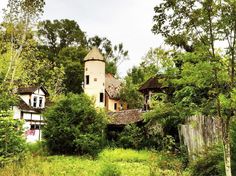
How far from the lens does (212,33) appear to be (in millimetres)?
6805

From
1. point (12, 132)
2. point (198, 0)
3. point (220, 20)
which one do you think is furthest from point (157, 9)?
point (12, 132)

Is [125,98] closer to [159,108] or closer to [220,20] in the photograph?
[159,108]

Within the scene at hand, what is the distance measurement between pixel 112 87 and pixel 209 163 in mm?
36296

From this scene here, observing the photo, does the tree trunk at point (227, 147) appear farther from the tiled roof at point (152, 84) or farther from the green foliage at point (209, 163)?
the tiled roof at point (152, 84)

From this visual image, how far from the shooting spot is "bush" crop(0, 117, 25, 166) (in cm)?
1181

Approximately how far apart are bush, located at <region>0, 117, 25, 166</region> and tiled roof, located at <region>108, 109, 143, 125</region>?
1493 centimetres

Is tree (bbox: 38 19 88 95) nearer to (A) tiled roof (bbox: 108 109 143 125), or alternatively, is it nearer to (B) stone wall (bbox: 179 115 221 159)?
(A) tiled roof (bbox: 108 109 143 125)

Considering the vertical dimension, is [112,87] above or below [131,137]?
above

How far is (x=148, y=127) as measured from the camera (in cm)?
2517

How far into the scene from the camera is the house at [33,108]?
3381 centimetres

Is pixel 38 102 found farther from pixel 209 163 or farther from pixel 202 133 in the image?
pixel 209 163

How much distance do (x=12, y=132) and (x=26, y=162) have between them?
1398mm

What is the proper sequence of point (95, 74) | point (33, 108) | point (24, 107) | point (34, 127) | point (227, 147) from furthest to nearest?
1. point (95, 74)
2. point (34, 127)
3. point (33, 108)
4. point (24, 107)
5. point (227, 147)

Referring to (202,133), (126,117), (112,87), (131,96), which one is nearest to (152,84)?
(126,117)
